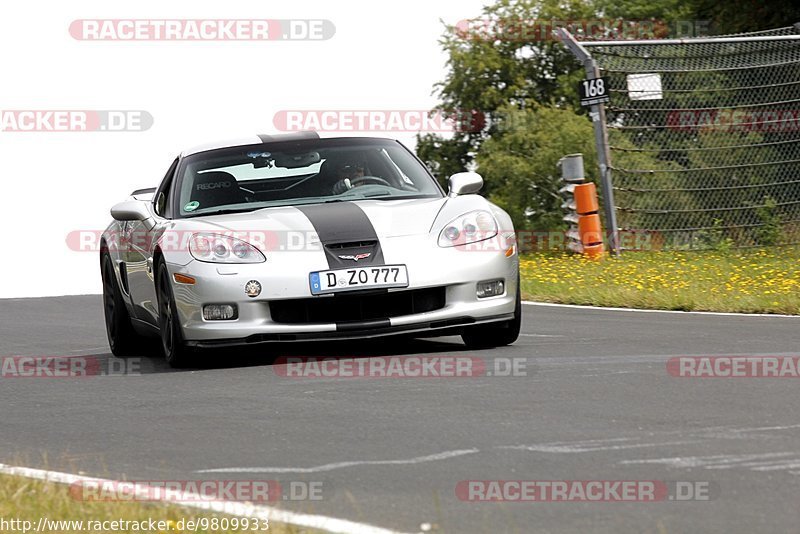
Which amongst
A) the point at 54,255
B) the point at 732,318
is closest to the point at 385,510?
the point at 732,318

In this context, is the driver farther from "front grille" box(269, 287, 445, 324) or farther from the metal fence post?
the metal fence post

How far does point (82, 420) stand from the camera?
23.2ft

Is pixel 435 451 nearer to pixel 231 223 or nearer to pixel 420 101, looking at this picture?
pixel 231 223

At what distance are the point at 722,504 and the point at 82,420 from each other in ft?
11.3

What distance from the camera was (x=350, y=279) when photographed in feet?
27.8

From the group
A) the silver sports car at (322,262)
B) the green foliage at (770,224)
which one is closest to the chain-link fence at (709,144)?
the green foliage at (770,224)

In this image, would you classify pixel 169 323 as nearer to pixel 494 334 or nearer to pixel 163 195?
pixel 163 195

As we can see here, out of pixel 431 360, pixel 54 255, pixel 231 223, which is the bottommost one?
pixel 54 255

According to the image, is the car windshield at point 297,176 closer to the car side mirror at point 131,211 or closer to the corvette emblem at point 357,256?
the car side mirror at point 131,211

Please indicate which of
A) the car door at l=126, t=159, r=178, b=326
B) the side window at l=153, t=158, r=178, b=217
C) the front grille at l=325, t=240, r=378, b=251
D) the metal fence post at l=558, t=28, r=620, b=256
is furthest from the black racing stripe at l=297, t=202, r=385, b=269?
the metal fence post at l=558, t=28, r=620, b=256

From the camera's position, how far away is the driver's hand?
9.67 metres

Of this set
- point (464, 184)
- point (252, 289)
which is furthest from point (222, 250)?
point (464, 184)

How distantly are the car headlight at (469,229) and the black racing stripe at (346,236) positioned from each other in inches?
16.3

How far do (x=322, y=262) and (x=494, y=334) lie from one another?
4.11 feet
